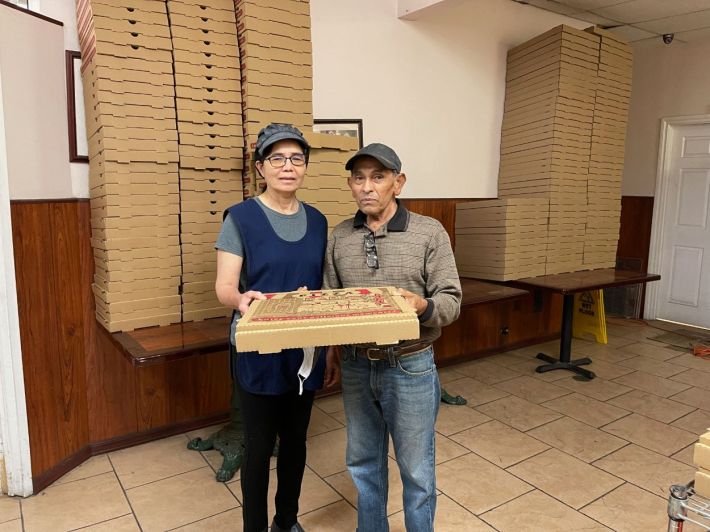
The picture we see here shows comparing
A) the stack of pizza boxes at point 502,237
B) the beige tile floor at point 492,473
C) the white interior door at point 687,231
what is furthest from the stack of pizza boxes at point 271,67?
the white interior door at point 687,231

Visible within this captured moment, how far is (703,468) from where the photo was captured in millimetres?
1311

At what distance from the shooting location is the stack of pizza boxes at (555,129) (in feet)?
13.8

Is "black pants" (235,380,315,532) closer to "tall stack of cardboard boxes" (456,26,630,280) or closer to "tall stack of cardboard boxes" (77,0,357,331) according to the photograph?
"tall stack of cardboard boxes" (77,0,357,331)

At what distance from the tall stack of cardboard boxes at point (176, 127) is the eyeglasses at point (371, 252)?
1.16m

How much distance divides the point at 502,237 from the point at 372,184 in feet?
8.20

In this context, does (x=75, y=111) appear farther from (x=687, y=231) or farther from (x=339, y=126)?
(x=687, y=231)

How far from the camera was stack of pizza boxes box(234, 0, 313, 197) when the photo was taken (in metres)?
2.69

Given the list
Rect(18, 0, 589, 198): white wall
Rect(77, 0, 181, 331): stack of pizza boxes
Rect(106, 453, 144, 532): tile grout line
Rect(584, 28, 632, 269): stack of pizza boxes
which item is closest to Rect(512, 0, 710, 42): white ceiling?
Rect(18, 0, 589, 198): white wall

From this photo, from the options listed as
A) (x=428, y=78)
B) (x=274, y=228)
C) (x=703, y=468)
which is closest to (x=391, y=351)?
(x=274, y=228)

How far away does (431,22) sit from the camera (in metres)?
4.04

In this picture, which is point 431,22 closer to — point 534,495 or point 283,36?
point 283,36

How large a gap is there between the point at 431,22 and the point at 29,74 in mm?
2803

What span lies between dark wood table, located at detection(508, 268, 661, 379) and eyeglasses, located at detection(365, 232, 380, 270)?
2477 mm

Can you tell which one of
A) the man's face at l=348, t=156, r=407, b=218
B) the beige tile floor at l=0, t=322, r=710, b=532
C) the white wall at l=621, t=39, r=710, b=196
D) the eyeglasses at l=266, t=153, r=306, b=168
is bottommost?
the beige tile floor at l=0, t=322, r=710, b=532
